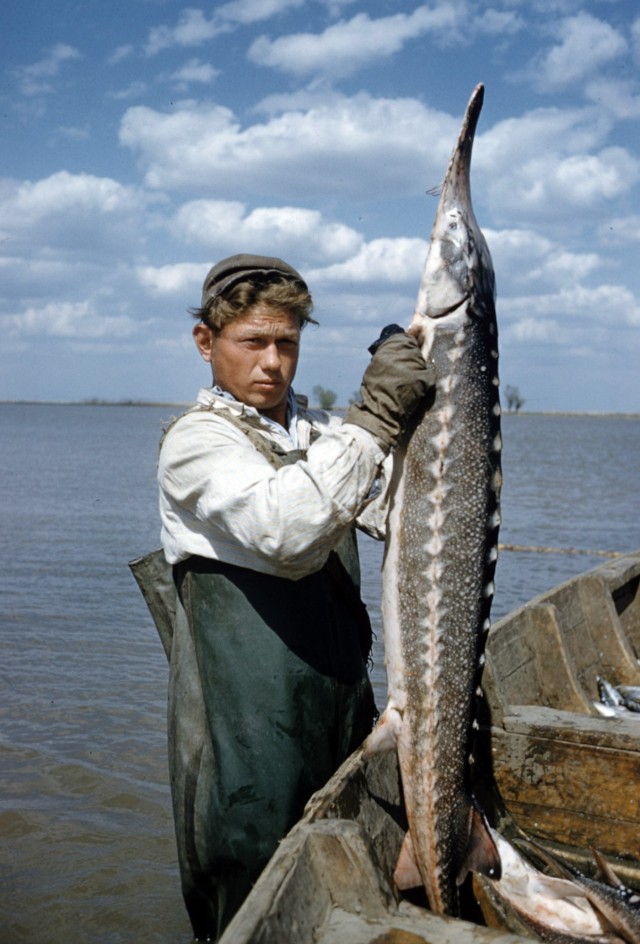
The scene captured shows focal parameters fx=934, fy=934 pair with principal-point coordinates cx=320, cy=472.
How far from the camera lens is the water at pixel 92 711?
5.20 meters

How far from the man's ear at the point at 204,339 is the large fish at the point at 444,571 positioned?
0.75 m

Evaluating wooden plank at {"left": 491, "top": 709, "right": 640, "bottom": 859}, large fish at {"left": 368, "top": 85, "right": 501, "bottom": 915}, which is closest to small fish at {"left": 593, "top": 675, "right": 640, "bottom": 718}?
wooden plank at {"left": 491, "top": 709, "right": 640, "bottom": 859}

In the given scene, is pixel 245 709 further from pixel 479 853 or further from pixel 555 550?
pixel 555 550

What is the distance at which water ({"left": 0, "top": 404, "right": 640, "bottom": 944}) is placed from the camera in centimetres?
520

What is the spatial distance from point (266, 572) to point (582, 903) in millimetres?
1568

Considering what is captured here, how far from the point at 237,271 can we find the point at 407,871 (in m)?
2.12

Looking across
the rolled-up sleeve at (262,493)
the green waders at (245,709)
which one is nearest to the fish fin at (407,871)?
the green waders at (245,709)

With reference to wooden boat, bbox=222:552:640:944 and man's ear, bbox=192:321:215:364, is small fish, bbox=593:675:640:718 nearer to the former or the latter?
wooden boat, bbox=222:552:640:944

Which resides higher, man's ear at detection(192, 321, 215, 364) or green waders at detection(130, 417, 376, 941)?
man's ear at detection(192, 321, 215, 364)

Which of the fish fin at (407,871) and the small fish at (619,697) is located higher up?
the fish fin at (407,871)

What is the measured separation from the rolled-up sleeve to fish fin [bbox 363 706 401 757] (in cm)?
64

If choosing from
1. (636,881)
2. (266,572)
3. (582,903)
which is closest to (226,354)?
(266,572)

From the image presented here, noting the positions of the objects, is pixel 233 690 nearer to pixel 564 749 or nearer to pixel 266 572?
pixel 266 572

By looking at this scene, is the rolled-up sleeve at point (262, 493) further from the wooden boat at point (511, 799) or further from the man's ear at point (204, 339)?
the wooden boat at point (511, 799)
